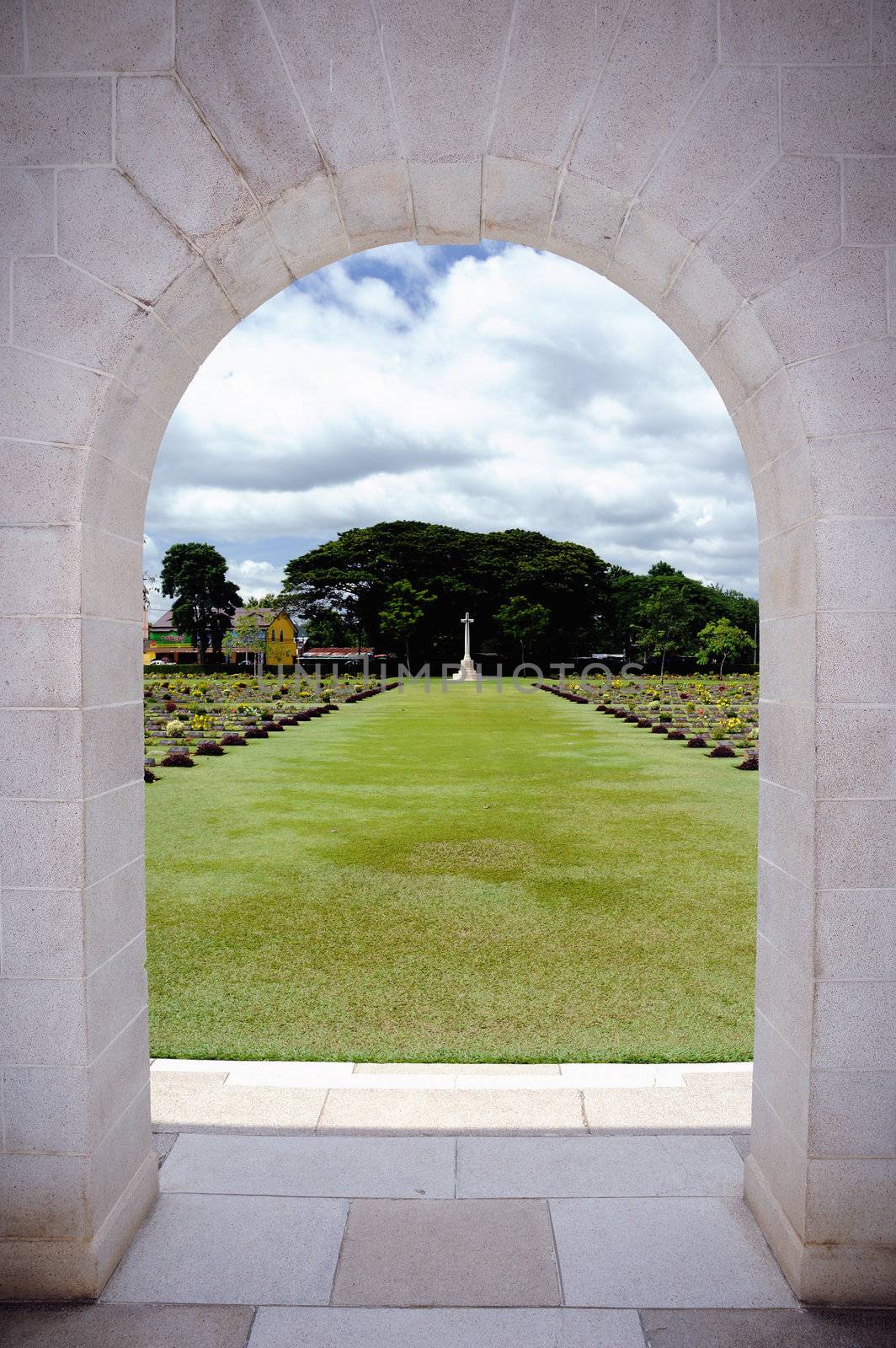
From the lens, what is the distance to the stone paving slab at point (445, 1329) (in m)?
2.39

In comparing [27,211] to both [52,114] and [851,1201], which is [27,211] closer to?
[52,114]

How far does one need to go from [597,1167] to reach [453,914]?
325 centimetres

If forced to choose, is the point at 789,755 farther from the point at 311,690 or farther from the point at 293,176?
the point at 311,690

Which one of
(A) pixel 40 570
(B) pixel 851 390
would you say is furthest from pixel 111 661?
(B) pixel 851 390

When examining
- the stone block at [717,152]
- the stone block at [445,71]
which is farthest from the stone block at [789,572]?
the stone block at [445,71]

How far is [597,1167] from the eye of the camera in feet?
10.4

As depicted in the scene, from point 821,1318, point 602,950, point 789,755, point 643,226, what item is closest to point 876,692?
point 789,755

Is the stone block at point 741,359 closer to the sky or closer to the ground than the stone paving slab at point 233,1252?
closer to the sky

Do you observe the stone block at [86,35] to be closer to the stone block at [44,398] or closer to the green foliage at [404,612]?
the stone block at [44,398]

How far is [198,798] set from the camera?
1093 centimetres

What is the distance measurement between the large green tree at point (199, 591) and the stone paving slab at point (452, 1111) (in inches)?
2246

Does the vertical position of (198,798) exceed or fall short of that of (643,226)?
it falls short

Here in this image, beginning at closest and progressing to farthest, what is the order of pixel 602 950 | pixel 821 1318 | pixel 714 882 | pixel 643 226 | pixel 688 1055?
1. pixel 821 1318
2. pixel 643 226
3. pixel 688 1055
4. pixel 602 950
5. pixel 714 882

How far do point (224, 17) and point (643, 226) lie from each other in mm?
1487
